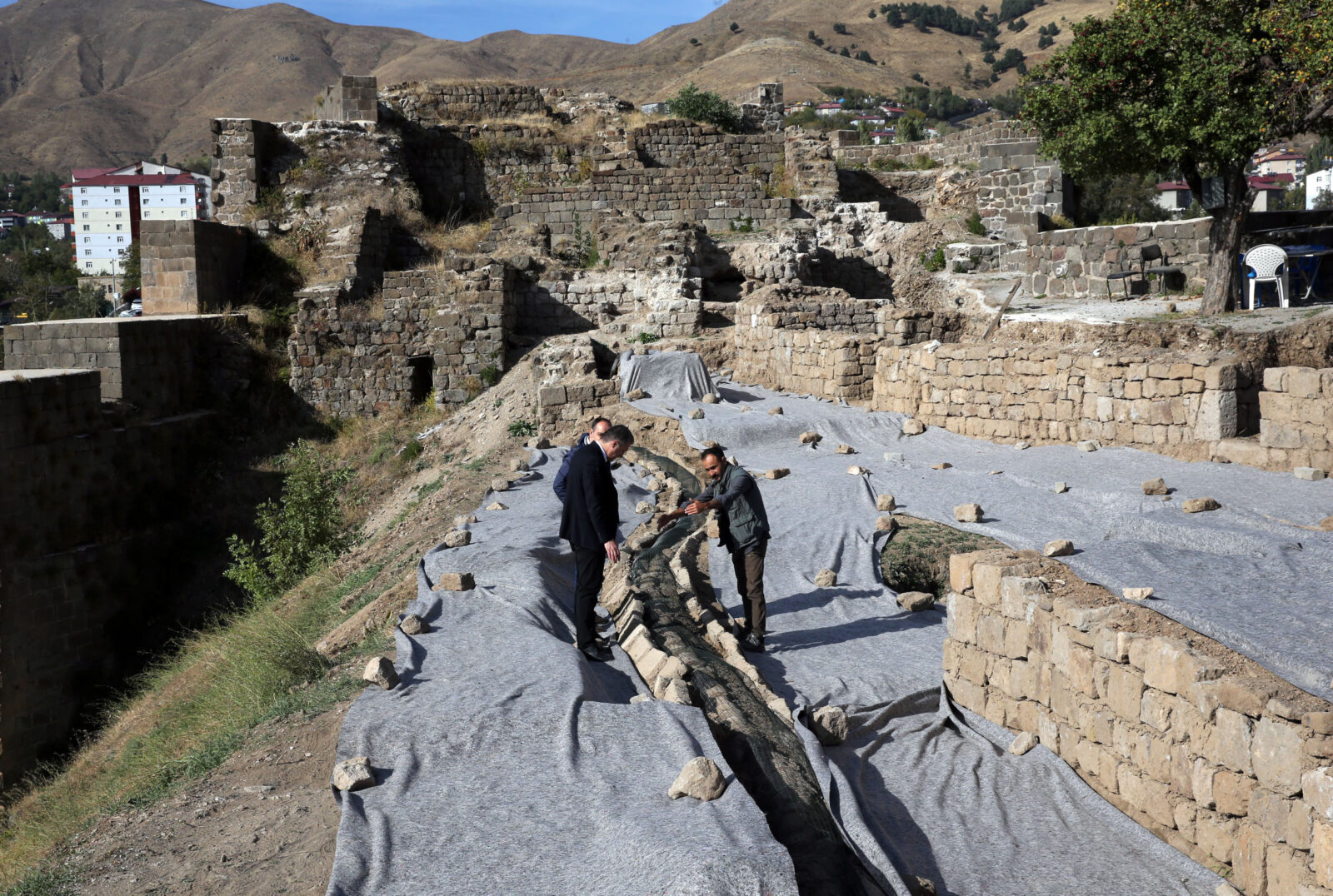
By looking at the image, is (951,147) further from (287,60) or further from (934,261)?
(287,60)

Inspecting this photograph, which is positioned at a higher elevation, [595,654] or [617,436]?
[617,436]

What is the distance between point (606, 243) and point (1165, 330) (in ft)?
35.2

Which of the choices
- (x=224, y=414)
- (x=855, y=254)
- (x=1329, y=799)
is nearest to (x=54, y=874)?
(x=1329, y=799)

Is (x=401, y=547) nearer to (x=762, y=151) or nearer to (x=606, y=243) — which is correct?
(x=606, y=243)

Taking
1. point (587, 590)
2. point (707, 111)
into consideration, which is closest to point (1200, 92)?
point (587, 590)

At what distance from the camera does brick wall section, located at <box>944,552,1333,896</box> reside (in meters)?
3.81

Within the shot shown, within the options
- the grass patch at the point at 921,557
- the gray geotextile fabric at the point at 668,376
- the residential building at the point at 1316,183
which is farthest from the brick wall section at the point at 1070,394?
the residential building at the point at 1316,183

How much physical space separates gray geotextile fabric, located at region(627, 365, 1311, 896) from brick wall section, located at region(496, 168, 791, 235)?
1148cm

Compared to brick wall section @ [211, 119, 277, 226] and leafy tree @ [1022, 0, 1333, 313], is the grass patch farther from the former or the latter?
brick wall section @ [211, 119, 277, 226]

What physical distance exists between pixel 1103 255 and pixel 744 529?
1308 cm

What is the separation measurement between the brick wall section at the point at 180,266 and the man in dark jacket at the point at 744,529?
14.3 metres

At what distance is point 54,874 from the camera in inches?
170

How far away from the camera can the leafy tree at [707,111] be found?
2669cm

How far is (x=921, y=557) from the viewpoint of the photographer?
809cm
